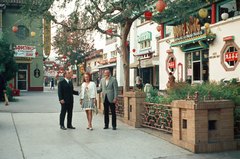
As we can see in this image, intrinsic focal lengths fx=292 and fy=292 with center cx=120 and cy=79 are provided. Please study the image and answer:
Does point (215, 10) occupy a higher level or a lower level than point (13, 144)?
higher

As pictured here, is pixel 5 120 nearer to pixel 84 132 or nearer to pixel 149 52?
pixel 84 132

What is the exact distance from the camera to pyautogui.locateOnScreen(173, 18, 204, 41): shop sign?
18931 mm

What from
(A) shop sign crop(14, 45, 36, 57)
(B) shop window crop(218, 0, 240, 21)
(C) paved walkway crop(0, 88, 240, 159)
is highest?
(B) shop window crop(218, 0, 240, 21)

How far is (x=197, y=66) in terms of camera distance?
20234 mm

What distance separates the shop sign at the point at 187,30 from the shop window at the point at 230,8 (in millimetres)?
1470

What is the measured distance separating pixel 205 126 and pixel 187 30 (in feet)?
48.9

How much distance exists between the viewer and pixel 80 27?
13.4m

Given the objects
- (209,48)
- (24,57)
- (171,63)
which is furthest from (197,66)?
(24,57)

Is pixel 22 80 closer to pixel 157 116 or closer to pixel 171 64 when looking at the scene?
pixel 171 64

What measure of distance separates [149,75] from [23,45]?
14270 mm

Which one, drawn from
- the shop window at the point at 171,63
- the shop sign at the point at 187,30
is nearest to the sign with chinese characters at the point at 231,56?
the shop sign at the point at 187,30

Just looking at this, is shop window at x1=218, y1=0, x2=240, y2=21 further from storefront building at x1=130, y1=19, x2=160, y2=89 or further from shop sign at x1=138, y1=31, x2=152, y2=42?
shop sign at x1=138, y1=31, x2=152, y2=42

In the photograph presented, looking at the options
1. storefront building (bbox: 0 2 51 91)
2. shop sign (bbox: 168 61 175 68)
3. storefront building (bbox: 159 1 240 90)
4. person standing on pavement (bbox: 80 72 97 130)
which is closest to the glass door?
storefront building (bbox: 0 2 51 91)

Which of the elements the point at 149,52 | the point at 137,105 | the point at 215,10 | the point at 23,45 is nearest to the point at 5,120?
the point at 137,105
